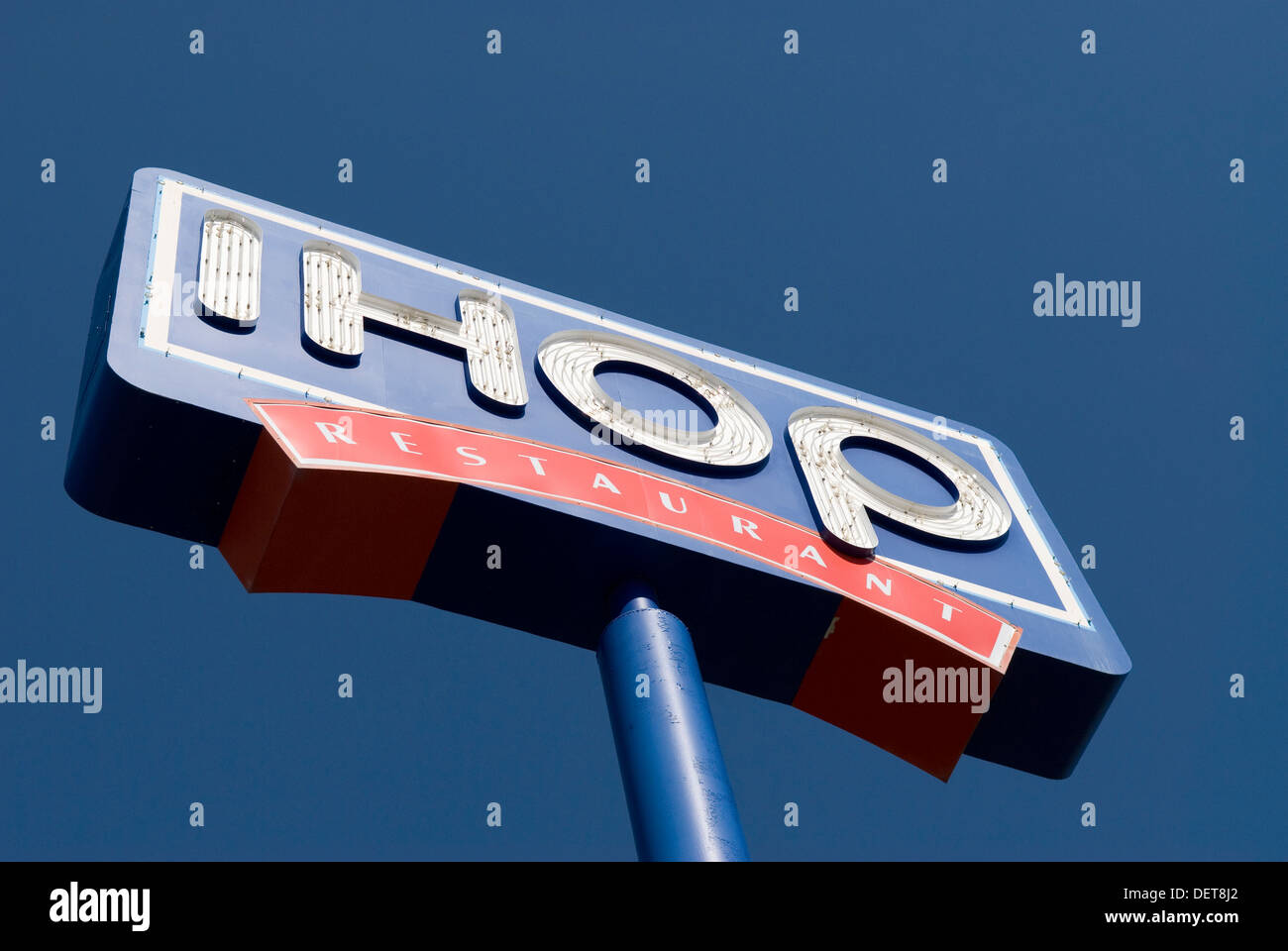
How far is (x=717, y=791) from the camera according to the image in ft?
30.5

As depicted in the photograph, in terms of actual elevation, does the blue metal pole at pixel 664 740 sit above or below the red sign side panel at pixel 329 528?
below

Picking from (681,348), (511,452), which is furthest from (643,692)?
(681,348)

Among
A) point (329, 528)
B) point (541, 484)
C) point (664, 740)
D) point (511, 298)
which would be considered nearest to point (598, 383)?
point (511, 298)

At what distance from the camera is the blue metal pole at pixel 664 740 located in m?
8.95

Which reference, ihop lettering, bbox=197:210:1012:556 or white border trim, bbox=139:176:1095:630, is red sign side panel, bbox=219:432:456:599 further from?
ihop lettering, bbox=197:210:1012:556

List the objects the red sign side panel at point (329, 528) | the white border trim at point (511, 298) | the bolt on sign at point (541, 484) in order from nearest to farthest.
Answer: the red sign side panel at point (329, 528)
the bolt on sign at point (541, 484)
the white border trim at point (511, 298)

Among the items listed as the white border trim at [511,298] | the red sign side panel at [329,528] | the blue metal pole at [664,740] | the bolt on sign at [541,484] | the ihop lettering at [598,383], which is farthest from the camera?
the ihop lettering at [598,383]

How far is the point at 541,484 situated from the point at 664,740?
2.19m

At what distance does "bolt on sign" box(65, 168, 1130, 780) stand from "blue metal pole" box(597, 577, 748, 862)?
0.66 metres

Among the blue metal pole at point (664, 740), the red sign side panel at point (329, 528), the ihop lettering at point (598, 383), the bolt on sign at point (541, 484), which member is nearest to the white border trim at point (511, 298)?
the bolt on sign at point (541, 484)

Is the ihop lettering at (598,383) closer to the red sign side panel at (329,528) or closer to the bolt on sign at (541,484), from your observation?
the bolt on sign at (541,484)

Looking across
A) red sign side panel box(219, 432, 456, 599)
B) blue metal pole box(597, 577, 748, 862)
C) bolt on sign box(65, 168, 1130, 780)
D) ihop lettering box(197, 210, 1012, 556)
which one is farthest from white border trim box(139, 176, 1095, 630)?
blue metal pole box(597, 577, 748, 862)

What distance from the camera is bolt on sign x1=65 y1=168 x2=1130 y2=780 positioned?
33.8 ft

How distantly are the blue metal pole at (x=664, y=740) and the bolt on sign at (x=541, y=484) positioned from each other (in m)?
0.66
